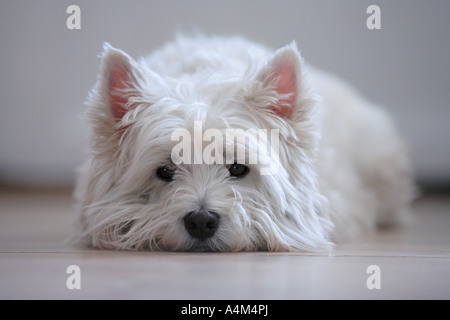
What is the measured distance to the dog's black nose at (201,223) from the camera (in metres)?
2.04

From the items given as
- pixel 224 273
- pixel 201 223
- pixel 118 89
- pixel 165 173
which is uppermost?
pixel 118 89

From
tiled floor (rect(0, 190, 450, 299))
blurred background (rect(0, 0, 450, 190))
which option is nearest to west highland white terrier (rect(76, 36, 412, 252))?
tiled floor (rect(0, 190, 450, 299))

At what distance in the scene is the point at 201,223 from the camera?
2.05 meters

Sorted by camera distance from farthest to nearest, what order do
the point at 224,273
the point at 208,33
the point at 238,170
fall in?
the point at 208,33, the point at 238,170, the point at 224,273

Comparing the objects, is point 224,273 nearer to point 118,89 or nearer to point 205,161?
point 205,161

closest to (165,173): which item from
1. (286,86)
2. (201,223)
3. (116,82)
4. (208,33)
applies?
(201,223)

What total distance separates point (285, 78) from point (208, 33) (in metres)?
2.50

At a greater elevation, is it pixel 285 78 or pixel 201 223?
pixel 285 78

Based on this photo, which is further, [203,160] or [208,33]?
[208,33]

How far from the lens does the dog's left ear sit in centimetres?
227

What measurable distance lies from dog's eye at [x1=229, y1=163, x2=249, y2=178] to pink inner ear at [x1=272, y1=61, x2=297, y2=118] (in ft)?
0.89
